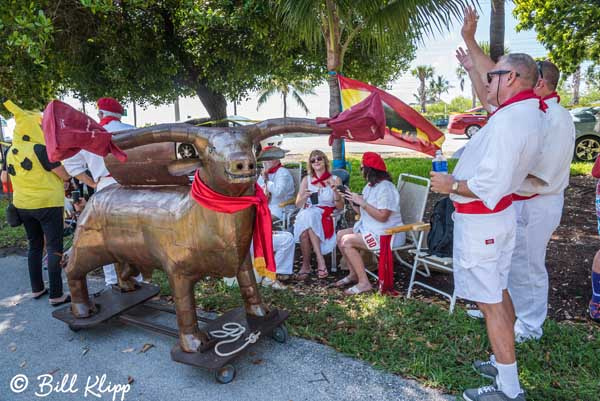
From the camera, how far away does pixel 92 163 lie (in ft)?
13.3

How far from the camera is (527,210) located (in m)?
3.04

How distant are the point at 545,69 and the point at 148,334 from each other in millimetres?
3814

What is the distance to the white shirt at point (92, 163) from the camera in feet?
13.2

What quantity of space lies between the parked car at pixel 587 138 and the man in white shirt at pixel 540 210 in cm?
1048

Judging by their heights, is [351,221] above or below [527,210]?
below

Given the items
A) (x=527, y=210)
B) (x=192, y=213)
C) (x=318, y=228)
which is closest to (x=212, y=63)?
(x=318, y=228)

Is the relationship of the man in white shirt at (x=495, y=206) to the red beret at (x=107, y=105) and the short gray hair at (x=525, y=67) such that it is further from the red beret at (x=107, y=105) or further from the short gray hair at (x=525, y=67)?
the red beret at (x=107, y=105)

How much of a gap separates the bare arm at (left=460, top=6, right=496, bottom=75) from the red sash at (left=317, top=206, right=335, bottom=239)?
230 cm

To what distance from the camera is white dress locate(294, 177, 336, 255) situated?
16.6 feet

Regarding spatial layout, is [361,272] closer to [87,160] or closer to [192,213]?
[192,213]

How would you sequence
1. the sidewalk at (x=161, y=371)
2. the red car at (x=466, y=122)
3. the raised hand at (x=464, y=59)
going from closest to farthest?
the sidewalk at (x=161, y=371), the raised hand at (x=464, y=59), the red car at (x=466, y=122)

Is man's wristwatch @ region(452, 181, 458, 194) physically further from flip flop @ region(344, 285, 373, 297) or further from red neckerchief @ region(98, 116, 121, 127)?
red neckerchief @ region(98, 116, 121, 127)

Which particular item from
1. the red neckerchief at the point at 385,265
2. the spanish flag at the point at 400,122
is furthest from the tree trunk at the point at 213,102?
the red neckerchief at the point at 385,265
